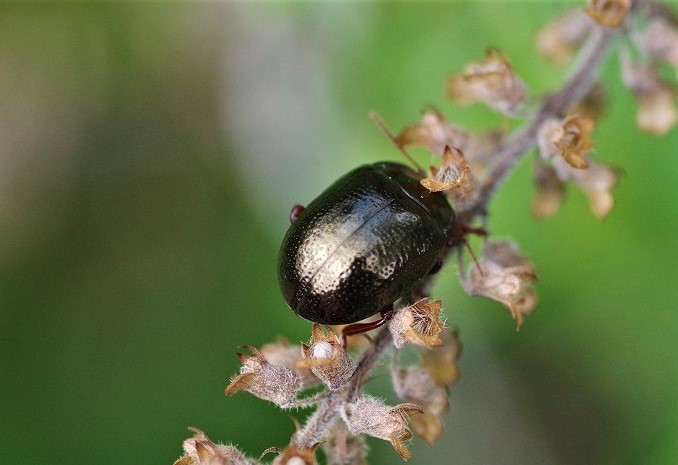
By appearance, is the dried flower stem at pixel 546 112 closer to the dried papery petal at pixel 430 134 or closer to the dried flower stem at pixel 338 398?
the dried papery petal at pixel 430 134

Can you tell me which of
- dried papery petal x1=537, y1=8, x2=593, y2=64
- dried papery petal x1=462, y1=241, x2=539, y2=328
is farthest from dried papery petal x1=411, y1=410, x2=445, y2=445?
dried papery petal x1=537, y1=8, x2=593, y2=64

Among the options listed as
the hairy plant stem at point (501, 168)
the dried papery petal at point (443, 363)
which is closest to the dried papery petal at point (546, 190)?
the hairy plant stem at point (501, 168)

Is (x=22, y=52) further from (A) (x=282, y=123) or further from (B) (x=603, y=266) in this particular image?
(B) (x=603, y=266)

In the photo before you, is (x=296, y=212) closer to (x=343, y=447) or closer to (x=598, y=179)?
(x=343, y=447)

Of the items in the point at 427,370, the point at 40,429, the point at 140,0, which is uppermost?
the point at 140,0

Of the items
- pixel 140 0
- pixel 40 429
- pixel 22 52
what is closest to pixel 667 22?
pixel 140 0

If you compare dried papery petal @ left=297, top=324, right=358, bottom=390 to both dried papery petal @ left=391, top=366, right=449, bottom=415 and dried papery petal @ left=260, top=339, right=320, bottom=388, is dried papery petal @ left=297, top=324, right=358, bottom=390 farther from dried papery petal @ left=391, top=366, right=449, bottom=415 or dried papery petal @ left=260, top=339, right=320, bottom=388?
dried papery petal @ left=391, top=366, right=449, bottom=415
